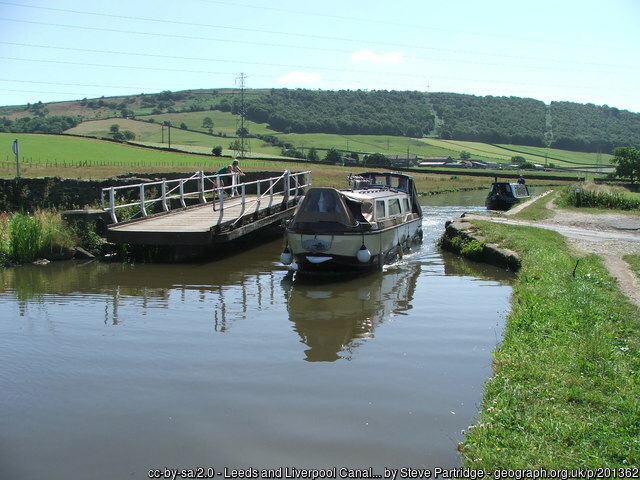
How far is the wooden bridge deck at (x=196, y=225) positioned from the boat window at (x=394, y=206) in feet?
13.2

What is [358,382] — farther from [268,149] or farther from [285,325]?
[268,149]

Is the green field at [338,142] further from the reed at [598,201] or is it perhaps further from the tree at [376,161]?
the reed at [598,201]

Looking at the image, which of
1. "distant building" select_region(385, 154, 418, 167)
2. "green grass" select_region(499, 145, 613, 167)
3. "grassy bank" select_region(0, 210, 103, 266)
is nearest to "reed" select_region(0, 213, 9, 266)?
"grassy bank" select_region(0, 210, 103, 266)

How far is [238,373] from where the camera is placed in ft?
26.8

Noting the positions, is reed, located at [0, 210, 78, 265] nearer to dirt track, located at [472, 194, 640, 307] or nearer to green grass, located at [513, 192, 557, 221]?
dirt track, located at [472, 194, 640, 307]

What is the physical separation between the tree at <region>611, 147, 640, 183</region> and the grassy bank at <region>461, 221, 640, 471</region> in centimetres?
4938

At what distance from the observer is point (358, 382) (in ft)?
25.7

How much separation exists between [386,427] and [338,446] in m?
0.62

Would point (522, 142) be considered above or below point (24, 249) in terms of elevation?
above

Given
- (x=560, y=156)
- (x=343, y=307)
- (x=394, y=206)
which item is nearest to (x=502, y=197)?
(x=394, y=206)

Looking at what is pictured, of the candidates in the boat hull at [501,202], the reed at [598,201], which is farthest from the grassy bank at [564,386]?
the boat hull at [501,202]

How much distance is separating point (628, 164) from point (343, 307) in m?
50.8

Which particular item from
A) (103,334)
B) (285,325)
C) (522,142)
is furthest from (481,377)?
(522,142)

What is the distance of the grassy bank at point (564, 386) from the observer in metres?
5.36
